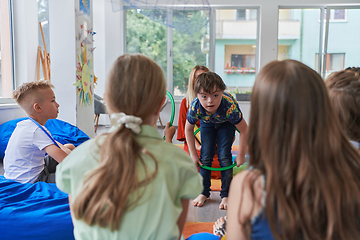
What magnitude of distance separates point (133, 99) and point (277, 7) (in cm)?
612

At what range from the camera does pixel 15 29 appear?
395cm

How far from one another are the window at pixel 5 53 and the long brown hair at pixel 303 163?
395 centimetres

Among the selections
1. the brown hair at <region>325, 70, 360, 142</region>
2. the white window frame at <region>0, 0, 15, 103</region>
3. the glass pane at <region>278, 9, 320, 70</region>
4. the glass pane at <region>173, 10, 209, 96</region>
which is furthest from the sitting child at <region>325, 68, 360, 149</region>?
the glass pane at <region>278, 9, 320, 70</region>

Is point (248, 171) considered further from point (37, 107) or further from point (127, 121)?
point (37, 107)

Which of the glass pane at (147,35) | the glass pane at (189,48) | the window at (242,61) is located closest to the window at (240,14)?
the glass pane at (189,48)

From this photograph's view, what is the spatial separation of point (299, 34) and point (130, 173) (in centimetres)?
669

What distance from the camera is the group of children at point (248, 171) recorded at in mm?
690

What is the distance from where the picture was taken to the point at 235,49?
6.73 m

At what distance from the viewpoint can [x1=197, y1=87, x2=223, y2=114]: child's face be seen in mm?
1987

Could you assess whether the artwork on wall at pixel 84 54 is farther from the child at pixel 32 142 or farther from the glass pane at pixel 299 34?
the glass pane at pixel 299 34

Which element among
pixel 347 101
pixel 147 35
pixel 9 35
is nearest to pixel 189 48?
pixel 147 35

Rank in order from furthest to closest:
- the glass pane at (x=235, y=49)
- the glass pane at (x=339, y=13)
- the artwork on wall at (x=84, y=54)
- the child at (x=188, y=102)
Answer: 1. the glass pane at (x=235, y=49)
2. the glass pane at (x=339, y=13)
3. the artwork on wall at (x=84, y=54)
4. the child at (x=188, y=102)

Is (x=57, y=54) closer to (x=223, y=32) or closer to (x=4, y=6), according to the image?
(x=4, y=6)

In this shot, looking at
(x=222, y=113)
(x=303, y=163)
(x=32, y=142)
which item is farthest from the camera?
(x=222, y=113)
